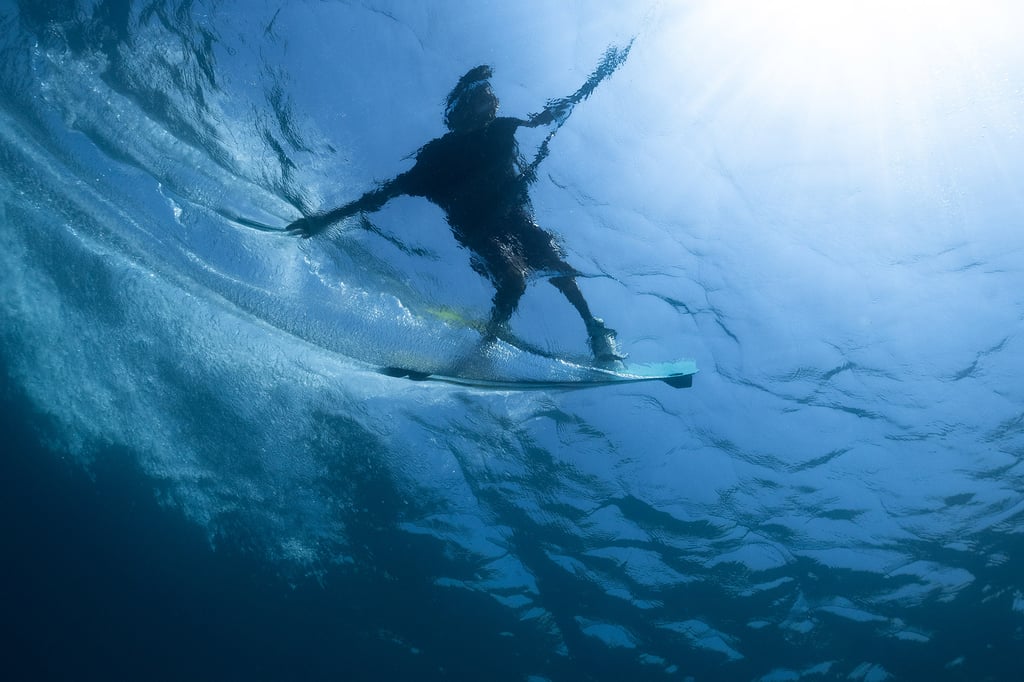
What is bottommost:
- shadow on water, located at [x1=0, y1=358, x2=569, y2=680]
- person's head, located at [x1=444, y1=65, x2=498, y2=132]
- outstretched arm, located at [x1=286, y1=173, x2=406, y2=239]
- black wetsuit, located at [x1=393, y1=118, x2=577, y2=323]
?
shadow on water, located at [x1=0, y1=358, x2=569, y2=680]

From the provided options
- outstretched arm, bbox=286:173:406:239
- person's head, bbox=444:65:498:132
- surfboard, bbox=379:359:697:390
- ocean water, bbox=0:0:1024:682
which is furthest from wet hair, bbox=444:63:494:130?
surfboard, bbox=379:359:697:390

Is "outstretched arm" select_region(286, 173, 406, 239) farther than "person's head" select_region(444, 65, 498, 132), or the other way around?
"outstretched arm" select_region(286, 173, 406, 239)

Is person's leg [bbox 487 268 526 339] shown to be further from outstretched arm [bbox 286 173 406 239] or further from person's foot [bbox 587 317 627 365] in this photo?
outstretched arm [bbox 286 173 406 239]

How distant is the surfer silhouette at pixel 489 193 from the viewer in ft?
18.6

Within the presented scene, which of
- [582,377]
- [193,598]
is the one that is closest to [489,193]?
[582,377]

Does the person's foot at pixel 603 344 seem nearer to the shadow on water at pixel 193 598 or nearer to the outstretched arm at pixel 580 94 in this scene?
the outstretched arm at pixel 580 94

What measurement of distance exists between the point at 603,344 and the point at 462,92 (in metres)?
4.19

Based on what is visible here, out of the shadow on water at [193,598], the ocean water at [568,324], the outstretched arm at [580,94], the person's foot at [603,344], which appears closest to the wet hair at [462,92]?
the ocean water at [568,324]

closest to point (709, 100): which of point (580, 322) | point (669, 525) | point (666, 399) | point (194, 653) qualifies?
point (580, 322)

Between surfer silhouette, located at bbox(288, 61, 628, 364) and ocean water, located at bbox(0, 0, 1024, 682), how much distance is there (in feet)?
0.63

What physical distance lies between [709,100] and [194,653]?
86.5ft

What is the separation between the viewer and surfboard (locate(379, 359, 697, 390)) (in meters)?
7.76

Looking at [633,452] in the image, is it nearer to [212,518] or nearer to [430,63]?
[430,63]

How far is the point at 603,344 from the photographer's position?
764 cm
